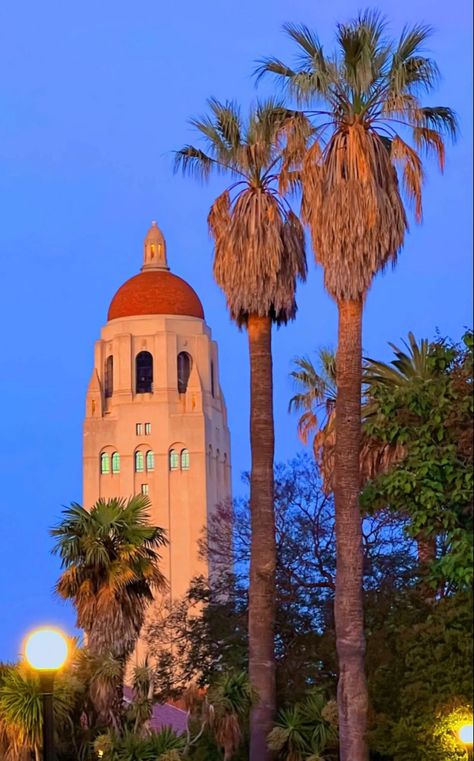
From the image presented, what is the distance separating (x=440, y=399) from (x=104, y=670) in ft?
32.3

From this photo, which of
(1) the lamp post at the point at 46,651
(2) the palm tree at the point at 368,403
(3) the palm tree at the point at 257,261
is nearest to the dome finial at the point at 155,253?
(2) the palm tree at the point at 368,403

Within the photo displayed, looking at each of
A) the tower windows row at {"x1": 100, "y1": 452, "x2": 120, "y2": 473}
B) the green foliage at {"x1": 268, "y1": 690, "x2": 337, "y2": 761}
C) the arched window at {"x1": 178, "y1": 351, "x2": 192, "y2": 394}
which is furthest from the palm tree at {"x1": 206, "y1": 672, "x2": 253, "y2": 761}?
the arched window at {"x1": 178, "y1": 351, "x2": 192, "y2": 394}

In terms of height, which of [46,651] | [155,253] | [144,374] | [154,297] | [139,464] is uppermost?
[155,253]

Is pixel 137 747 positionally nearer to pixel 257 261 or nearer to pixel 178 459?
pixel 257 261

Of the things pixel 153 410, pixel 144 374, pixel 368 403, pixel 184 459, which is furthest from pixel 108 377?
pixel 368 403

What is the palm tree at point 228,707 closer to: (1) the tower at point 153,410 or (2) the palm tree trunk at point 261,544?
(2) the palm tree trunk at point 261,544

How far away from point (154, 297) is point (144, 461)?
1305 centimetres

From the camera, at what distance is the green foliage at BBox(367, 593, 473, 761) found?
80.6 feet

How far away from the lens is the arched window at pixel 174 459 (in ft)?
377

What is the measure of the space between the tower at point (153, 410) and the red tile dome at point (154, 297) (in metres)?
0.08

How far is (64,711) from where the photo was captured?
30.2m

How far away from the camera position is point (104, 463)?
115 meters

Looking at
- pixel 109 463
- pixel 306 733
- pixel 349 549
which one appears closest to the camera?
pixel 349 549

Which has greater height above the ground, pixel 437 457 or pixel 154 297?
pixel 154 297
